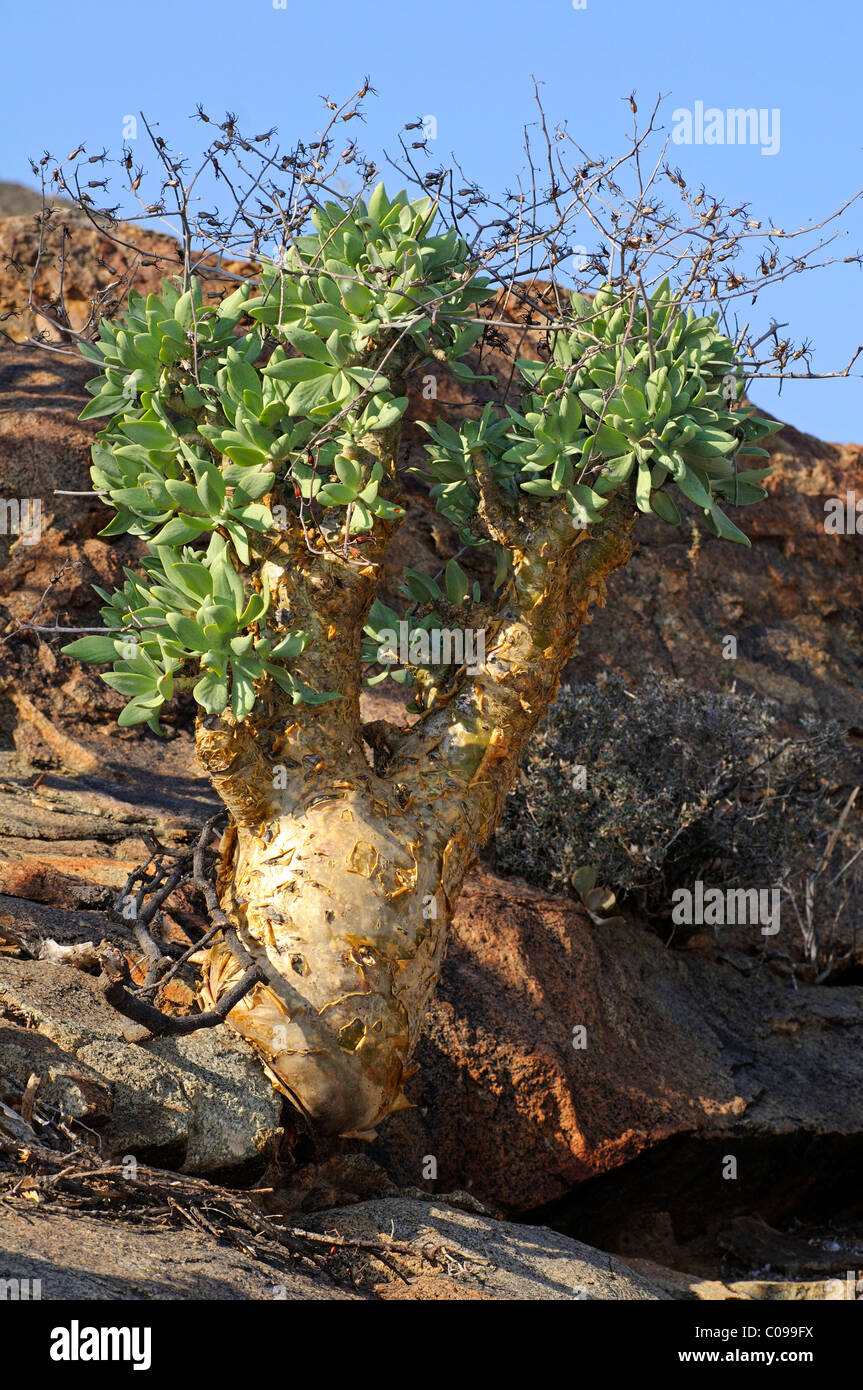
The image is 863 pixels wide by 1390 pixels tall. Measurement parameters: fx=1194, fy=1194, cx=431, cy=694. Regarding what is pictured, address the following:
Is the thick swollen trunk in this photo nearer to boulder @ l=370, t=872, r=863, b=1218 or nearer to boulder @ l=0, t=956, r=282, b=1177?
boulder @ l=0, t=956, r=282, b=1177

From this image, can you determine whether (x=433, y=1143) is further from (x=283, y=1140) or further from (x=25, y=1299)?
(x=25, y=1299)

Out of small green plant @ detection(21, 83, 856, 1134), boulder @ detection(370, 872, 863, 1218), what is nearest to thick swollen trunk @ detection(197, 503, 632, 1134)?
small green plant @ detection(21, 83, 856, 1134)

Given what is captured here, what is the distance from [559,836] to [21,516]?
3797 mm

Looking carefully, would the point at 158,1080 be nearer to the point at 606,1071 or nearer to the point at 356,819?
the point at 356,819

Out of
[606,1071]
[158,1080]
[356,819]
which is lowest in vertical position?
[606,1071]

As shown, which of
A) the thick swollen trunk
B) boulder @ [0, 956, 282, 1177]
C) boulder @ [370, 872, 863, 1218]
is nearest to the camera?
boulder @ [0, 956, 282, 1177]

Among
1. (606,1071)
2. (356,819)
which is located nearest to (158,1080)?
(356,819)

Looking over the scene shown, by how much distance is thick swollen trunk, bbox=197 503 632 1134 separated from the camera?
3939mm

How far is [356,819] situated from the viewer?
4.12 meters

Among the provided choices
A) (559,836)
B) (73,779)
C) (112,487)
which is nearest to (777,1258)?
(559,836)

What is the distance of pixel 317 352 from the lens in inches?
158

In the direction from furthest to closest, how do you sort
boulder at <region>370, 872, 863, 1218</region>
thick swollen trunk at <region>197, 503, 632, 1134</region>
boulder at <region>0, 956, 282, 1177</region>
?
boulder at <region>370, 872, 863, 1218</region>, thick swollen trunk at <region>197, 503, 632, 1134</region>, boulder at <region>0, 956, 282, 1177</region>

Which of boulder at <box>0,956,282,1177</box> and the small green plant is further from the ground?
the small green plant

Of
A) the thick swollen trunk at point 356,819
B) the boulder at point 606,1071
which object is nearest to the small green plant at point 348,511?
the thick swollen trunk at point 356,819
